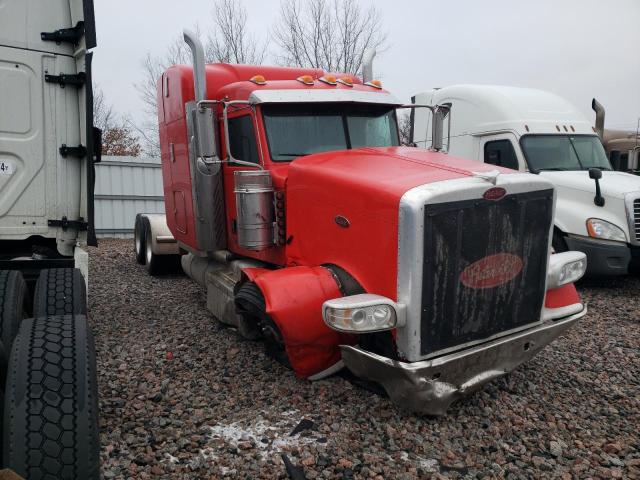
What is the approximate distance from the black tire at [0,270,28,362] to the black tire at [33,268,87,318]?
0.12 m

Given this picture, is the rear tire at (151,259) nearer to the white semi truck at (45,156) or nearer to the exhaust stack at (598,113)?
the white semi truck at (45,156)

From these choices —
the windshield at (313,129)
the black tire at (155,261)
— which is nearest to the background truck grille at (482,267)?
the windshield at (313,129)

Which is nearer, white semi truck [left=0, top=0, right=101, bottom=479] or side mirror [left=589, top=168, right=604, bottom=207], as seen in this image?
white semi truck [left=0, top=0, right=101, bottom=479]

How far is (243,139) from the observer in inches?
192

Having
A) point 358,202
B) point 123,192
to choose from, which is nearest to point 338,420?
point 358,202

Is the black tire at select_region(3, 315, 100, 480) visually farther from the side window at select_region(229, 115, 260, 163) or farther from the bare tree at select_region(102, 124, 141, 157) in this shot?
the bare tree at select_region(102, 124, 141, 157)

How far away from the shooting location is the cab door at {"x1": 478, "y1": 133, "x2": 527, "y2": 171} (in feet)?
25.2

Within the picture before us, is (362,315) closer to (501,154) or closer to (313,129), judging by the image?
(313,129)

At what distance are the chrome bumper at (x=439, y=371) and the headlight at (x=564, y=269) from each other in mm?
423

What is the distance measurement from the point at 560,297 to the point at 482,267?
104 centimetres

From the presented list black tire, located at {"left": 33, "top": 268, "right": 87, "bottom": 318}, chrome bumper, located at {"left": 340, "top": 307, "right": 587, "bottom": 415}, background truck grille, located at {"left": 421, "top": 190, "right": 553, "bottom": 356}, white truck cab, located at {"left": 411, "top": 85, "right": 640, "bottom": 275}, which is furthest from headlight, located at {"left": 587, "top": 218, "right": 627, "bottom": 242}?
black tire, located at {"left": 33, "top": 268, "right": 87, "bottom": 318}

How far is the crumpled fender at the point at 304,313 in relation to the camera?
3375 millimetres

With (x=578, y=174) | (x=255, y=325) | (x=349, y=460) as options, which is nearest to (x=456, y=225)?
(x=349, y=460)

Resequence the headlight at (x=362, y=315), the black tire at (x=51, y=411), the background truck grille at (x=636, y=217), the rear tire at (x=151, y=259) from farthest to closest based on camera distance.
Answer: the rear tire at (x=151, y=259) → the background truck grille at (x=636, y=217) → the headlight at (x=362, y=315) → the black tire at (x=51, y=411)
